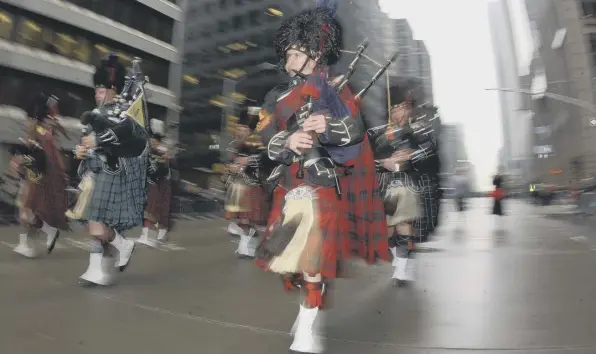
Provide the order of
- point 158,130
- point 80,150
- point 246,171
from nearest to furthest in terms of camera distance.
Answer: point 80,150 → point 246,171 → point 158,130

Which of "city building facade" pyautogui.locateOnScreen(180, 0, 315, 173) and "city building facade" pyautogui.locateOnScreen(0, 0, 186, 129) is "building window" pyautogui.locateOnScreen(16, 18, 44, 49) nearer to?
"city building facade" pyautogui.locateOnScreen(0, 0, 186, 129)

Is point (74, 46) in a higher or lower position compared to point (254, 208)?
higher

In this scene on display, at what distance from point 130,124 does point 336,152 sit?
7.11 feet

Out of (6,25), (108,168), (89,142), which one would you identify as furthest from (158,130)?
(6,25)

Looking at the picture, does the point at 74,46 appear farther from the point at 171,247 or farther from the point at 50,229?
the point at 50,229

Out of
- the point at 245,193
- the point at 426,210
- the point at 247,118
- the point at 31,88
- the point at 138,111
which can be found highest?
the point at 31,88

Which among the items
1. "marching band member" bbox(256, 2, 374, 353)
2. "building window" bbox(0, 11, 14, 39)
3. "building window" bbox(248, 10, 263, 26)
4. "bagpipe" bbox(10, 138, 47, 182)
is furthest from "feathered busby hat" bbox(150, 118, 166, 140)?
"building window" bbox(248, 10, 263, 26)

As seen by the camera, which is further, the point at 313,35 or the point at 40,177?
the point at 40,177

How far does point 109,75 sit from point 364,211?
8.72 feet

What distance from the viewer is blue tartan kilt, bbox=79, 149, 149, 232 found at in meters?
4.16

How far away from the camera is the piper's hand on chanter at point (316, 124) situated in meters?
2.34

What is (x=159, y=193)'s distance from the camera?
785cm

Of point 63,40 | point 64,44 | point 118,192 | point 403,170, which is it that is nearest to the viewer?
point 118,192

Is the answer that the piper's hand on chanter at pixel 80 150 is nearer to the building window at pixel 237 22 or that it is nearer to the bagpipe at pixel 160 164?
the bagpipe at pixel 160 164
